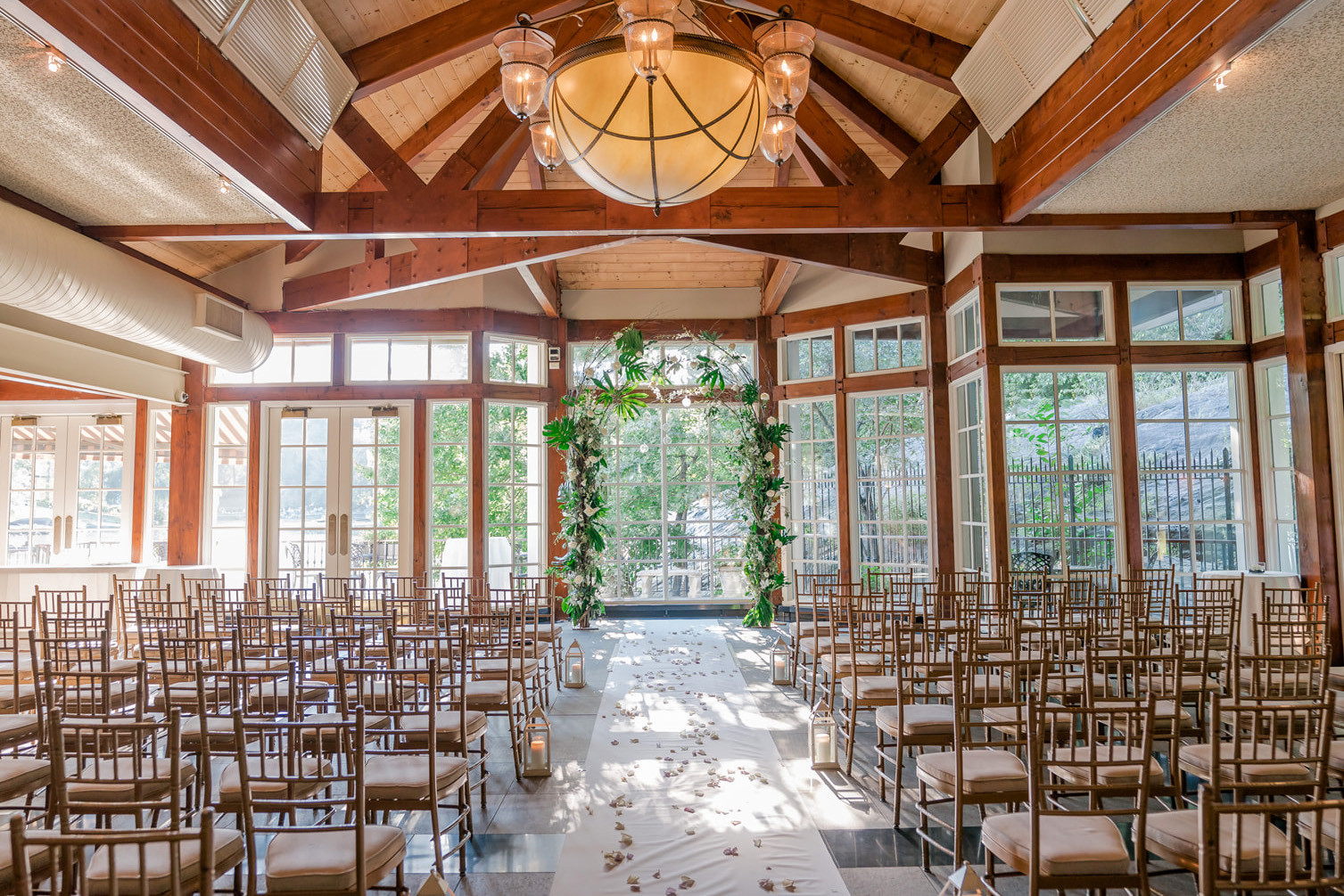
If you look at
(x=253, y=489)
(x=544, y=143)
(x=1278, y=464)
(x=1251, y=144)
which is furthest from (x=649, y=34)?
(x=253, y=489)

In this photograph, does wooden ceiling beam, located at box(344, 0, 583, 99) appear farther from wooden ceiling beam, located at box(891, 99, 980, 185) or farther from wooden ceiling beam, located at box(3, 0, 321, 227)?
wooden ceiling beam, located at box(891, 99, 980, 185)

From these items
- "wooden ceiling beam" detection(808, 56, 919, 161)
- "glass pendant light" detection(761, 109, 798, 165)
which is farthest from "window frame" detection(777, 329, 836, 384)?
"glass pendant light" detection(761, 109, 798, 165)

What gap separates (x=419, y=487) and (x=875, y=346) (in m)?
5.77

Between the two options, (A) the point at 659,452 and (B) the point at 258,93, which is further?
(A) the point at 659,452

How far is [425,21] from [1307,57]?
542 centimetres

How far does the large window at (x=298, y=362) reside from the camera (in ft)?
31.1

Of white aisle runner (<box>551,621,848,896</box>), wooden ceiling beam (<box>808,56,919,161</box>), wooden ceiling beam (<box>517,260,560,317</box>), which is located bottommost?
white aisle runner (<box>551,621,848,896</box>)

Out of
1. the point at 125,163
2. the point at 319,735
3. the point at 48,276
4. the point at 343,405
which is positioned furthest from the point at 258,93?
the point at 343,405

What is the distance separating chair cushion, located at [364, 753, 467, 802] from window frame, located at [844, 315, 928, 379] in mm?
6916

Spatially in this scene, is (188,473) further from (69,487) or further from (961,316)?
(961,316)

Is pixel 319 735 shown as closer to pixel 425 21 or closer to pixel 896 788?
pixel 896 788

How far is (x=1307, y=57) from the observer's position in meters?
3.79

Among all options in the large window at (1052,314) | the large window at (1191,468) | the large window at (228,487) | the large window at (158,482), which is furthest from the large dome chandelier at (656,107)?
the large window at (158,482)

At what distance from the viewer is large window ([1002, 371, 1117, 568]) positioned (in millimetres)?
7281
